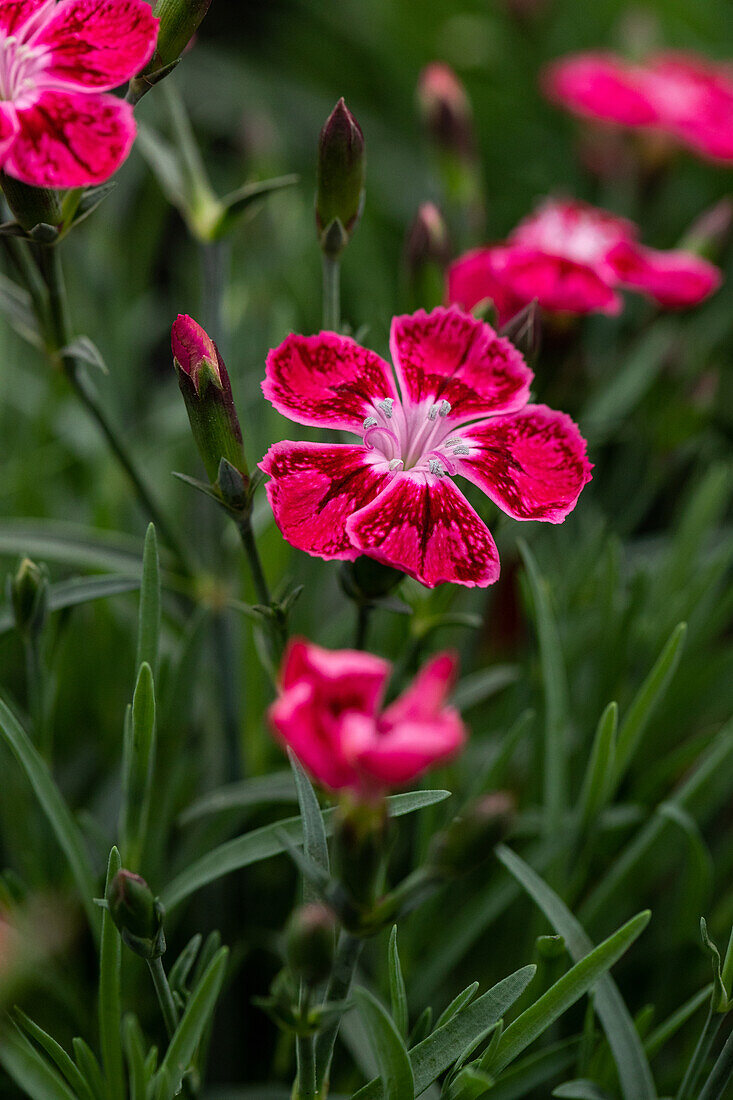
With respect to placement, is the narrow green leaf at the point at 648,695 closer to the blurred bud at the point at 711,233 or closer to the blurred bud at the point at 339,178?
the blurred bud at the point at 339,178

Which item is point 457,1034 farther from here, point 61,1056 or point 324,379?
point 324,379

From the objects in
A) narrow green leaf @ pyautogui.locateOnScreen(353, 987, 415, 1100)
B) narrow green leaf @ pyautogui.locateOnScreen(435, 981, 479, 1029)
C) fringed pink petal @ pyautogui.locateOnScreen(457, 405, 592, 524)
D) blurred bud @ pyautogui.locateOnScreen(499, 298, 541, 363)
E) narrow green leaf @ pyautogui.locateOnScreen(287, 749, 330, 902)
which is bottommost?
narrow green leaf @ pyautogui.locateOnScreen(435, 981, 479, 1029)

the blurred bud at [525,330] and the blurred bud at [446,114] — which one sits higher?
the blurred bud at [446,114]

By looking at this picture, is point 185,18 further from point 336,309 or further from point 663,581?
point 663,581

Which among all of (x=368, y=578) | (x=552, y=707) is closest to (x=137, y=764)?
(x=368, y=578)

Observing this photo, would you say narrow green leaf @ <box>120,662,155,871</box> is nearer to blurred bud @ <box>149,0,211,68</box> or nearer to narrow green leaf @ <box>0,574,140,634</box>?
narrow green leaf @ <box>0,574,140,634</box>

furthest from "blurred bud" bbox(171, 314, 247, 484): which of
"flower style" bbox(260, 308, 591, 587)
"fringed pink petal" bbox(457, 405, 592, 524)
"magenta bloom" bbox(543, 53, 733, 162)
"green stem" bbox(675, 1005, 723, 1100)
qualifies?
"magenta bloom" bbox(543, 53, 733, 162)

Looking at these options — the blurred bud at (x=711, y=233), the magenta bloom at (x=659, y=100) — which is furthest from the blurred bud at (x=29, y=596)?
the magenta bloom at (x=659, y=100)
